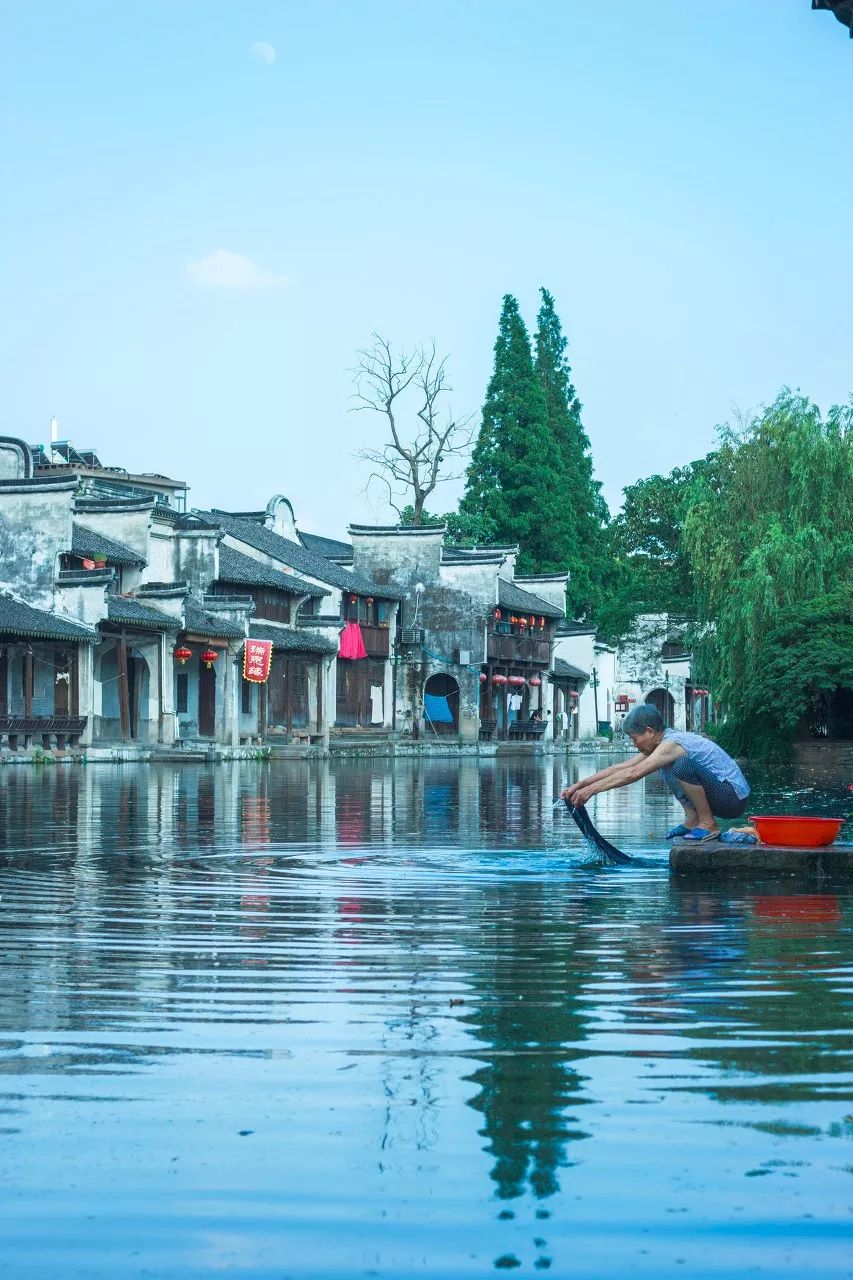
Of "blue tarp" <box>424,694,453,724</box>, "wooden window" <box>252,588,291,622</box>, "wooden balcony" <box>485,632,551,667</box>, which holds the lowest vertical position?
"blue tarp" <box>424,694,453,724</box>

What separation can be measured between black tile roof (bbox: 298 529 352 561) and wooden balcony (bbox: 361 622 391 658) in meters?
3.86

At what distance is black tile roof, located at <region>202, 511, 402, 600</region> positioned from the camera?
48.3m

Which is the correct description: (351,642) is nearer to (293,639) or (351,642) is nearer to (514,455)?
(293,639)

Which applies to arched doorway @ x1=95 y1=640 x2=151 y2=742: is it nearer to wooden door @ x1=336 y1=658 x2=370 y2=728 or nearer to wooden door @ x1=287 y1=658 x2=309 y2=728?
wooden door @ x1=287 y1=658 x2=309 y2=728

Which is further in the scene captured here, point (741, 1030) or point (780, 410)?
point (780, 410)

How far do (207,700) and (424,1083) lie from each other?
40554 millimetres

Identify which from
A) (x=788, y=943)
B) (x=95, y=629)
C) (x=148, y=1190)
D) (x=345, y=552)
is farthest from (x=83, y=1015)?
(x=345, y=552)

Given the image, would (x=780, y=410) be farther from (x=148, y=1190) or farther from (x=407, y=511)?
(x=148, y=1190)

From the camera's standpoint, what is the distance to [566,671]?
65.8 meters

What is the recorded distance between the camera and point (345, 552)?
59.2 metres

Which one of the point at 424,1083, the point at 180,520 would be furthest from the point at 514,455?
the point at 424,1083

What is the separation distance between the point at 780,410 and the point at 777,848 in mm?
27136

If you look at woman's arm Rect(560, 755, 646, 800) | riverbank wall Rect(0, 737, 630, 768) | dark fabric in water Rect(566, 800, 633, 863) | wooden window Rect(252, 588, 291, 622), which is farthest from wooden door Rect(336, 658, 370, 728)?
woman's arm Rect(560, 755, 646, 800)

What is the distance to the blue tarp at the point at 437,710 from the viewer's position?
5619 centimetres
